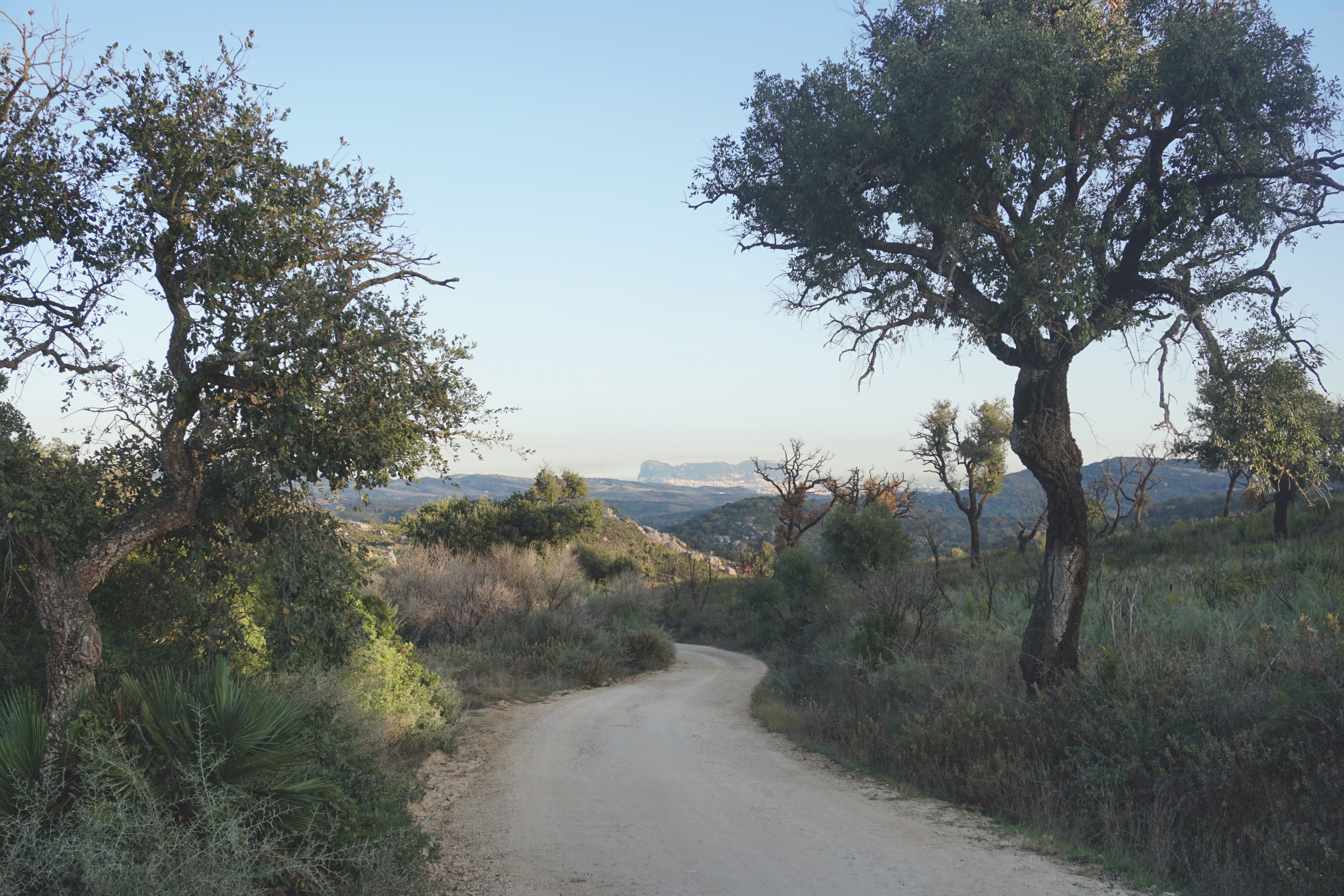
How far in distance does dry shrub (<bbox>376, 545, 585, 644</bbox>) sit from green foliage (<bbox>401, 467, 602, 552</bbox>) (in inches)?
411

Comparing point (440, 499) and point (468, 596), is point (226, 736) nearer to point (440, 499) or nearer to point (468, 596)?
point (468, 596)

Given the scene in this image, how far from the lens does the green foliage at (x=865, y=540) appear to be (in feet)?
98.9

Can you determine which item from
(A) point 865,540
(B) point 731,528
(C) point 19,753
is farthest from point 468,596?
(B) point 731,528

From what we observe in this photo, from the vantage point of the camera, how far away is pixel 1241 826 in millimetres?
6203

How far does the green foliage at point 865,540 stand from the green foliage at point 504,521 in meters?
15.5

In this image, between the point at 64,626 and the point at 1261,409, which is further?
the point at 1261,409

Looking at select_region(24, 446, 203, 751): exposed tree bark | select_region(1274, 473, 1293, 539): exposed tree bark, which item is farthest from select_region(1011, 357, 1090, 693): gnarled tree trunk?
select_region(1274, 473, 1293, 539): exposed tree bark

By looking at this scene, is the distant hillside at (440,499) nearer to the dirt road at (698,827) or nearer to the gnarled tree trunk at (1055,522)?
the dirt road at (698,827)

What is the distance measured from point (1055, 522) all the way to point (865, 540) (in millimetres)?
21415

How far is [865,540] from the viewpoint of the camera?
30516 mm

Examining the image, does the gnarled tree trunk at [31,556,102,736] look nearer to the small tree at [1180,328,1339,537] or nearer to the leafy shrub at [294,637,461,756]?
the leafy shrub at [294,637,461,756]

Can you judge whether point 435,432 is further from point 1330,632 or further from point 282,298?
point 1330,632

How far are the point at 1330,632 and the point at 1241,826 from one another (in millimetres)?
2919

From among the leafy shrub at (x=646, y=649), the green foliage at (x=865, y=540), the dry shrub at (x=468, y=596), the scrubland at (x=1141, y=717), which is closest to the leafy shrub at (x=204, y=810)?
the scrubland at (x=1141, y=717)
